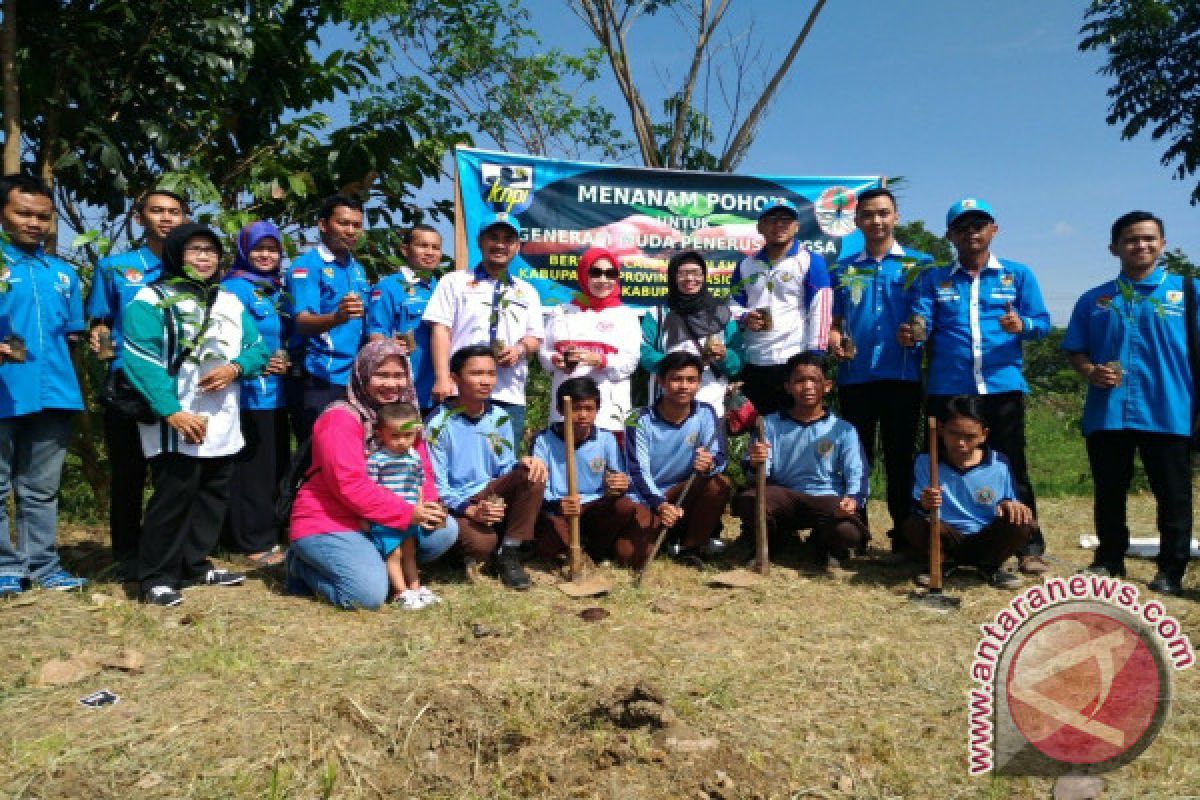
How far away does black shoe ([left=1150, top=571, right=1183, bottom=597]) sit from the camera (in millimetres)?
4004

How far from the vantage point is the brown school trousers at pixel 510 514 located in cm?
409

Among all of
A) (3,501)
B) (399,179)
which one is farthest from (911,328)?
(3,501)

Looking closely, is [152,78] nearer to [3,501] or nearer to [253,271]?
[253,271]

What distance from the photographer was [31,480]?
12.0ft

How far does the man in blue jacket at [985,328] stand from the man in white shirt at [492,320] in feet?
7.23

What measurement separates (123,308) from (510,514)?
2211 millimetres

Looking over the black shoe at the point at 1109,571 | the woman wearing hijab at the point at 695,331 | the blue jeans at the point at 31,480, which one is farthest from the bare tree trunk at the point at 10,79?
the black shoe at the point at 1109,571

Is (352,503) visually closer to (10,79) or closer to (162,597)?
(162,597)

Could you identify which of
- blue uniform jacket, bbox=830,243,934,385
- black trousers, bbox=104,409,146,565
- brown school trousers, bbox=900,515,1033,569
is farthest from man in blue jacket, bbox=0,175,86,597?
brown school trousers, bbox=900,515,1033,569

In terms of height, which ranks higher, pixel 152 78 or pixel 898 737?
pixel 152 78

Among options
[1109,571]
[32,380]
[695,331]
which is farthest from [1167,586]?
[32,380]

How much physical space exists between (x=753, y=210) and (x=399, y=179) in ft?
9.61

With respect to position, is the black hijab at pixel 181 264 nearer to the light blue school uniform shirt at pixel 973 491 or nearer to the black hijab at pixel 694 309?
the black hijab at pixel 694 309

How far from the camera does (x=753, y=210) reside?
646 centimetres
